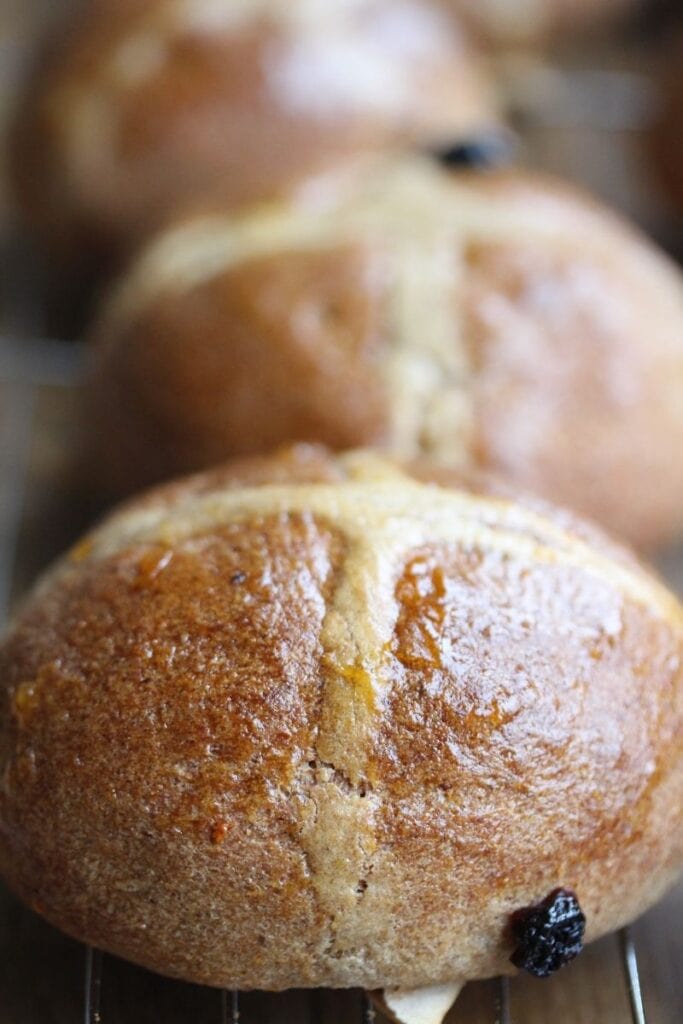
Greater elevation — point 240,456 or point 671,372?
point 671,372

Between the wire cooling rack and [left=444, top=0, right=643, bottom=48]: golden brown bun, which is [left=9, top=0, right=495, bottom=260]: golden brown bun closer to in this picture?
the wire cooling rack

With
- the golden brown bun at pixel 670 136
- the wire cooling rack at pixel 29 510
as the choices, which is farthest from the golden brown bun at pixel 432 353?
the golden brown bun at pixel 670 136

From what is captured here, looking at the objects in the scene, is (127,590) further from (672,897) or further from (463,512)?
(672,897)

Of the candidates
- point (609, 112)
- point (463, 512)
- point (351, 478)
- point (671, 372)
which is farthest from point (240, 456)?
point (609, 112)

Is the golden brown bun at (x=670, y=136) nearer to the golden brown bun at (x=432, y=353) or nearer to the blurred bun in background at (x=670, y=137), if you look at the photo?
the blurred bun in background at (x=670, y=137)

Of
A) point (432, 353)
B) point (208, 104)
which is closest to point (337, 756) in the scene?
point (432, 353)
